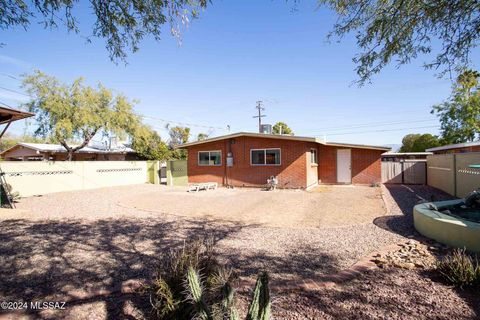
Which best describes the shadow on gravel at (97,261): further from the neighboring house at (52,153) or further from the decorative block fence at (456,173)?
the neighboring house at (52,153)

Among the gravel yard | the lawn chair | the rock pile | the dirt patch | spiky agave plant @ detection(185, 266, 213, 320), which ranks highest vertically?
spiky agave plant @ detection(185, 266, 213, 320)

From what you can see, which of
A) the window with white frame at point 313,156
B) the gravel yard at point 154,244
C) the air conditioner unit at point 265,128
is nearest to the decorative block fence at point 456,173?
the gravel yard at point 154,244

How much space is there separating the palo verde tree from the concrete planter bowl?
23.6 m

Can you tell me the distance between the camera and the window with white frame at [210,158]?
16547 millimetres

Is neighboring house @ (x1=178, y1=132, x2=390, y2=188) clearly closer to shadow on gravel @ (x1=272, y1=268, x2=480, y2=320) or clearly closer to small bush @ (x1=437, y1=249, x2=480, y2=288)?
small bush @ (x1=437, y1=249, x2=480, y2=288)

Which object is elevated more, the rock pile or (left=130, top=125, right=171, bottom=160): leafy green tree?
(left=130, top=125, right=171, bottom=160): leafy green tree

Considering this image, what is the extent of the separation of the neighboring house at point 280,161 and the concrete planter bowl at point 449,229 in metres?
8.60

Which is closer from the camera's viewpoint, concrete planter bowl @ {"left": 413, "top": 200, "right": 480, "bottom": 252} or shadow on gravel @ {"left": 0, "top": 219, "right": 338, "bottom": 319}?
shadow on gravel @ {"left": 0, "top": 219, "right": 338, "bottom": 319}

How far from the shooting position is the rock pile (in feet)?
12.2

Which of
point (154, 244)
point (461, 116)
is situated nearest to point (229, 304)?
point (154, 244)

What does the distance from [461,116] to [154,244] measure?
33813 millimetres

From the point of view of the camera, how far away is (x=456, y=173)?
10109 mm

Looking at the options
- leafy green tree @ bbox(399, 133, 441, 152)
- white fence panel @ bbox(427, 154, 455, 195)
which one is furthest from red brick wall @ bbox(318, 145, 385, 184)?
leafy green tree @ bbox(399, 133, 441, 152)

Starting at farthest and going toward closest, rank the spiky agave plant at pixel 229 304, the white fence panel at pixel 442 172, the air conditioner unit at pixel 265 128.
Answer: the air conditioner unit at pixel 265 128 < the white fence panel at pixel 442 172 < the spiky agave plant at pixel 229 304
